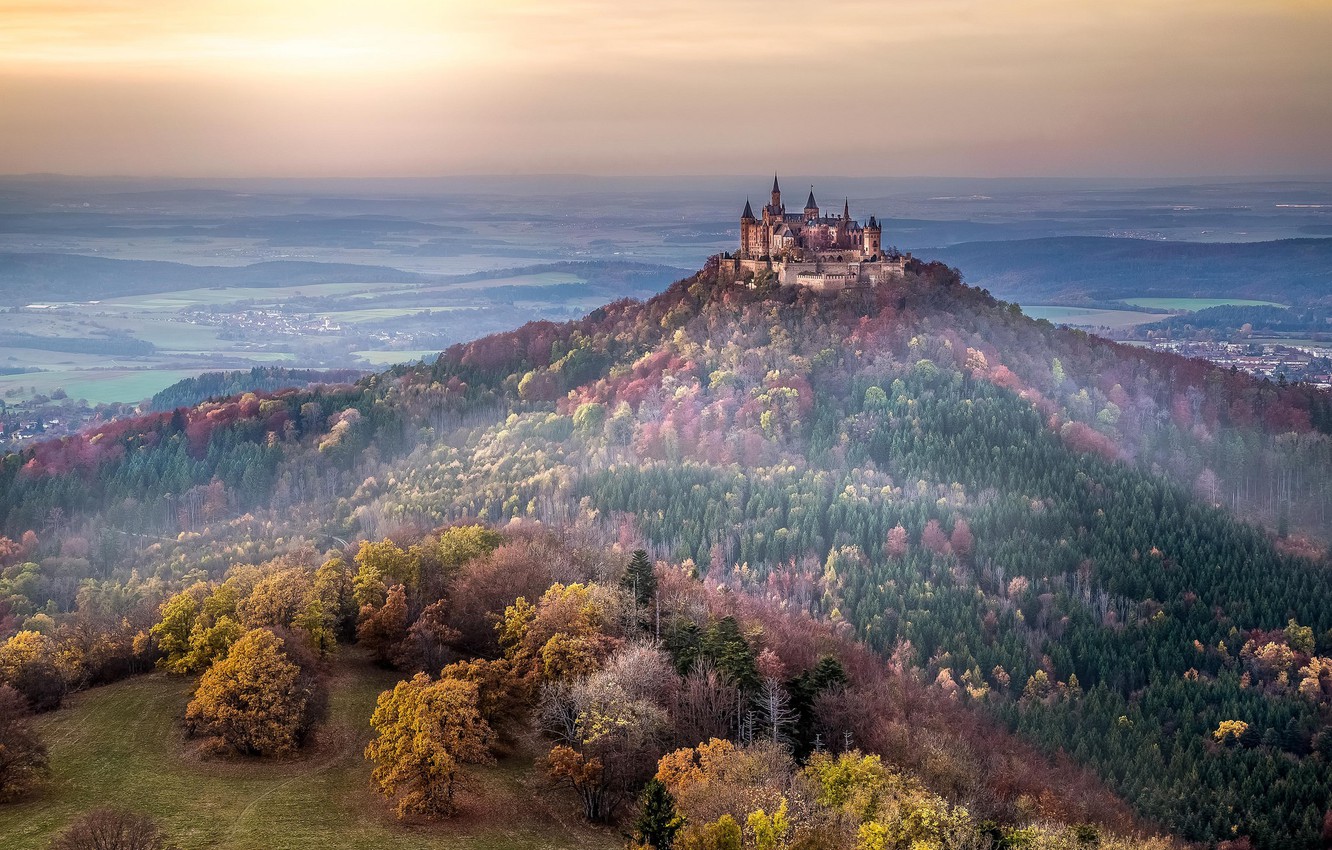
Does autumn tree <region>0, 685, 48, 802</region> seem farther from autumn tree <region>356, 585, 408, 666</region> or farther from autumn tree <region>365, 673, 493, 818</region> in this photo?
autumn tree <region>356, 585, 408, 666</region>

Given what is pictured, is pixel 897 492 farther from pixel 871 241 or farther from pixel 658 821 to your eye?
pixel 658 821

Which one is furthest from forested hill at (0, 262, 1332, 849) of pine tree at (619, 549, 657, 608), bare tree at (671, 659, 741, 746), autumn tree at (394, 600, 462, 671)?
autumn tree at (394, 600, 462, 671)

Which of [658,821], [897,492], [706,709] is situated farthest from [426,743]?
[897,492]

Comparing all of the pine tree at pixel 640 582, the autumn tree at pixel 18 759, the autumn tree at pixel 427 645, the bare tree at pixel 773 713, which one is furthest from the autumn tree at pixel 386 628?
the bare tree at pixel 773 713

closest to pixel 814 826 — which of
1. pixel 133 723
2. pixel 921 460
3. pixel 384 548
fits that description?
pixel 133 723

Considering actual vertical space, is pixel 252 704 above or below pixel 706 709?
above

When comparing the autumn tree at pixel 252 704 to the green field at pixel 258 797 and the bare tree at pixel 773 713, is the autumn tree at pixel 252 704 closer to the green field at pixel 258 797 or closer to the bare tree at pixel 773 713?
the green field at pixel 258 797

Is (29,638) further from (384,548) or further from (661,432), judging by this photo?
(661,432)
